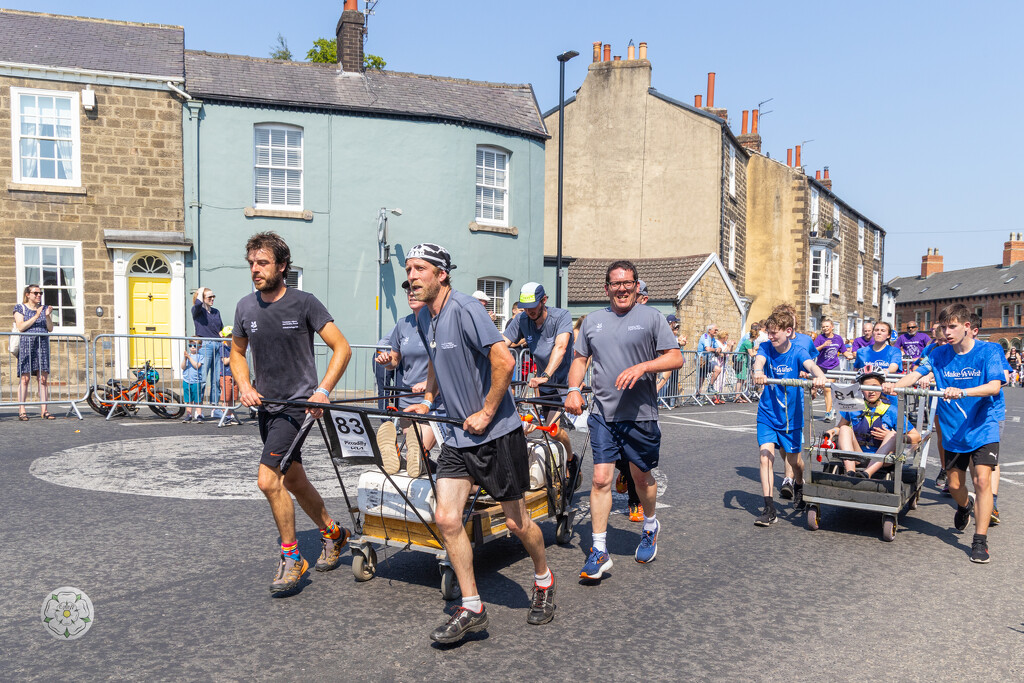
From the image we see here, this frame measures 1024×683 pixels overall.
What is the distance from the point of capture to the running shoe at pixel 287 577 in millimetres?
4867

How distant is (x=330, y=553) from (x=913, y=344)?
1664 centimetres

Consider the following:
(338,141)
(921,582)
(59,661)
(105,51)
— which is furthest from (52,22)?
(921,582)

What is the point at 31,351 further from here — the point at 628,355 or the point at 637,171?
the point at 637,171

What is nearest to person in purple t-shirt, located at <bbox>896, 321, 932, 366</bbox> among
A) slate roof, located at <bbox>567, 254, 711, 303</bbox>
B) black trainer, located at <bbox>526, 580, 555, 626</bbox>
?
slate roof, located at <bbox>567, 254, 711, 303</bbox>

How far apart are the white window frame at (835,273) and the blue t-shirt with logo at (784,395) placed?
38070 millimetres

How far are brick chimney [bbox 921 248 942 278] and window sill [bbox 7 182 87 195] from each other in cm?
8629

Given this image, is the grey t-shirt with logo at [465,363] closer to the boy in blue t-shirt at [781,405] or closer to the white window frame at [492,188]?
the boy in blue t-shirt at [781,405]

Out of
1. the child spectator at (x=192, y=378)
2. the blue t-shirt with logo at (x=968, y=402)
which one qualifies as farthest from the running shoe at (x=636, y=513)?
the child spectator at (x=192, y=378)

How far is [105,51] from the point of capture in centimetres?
1877

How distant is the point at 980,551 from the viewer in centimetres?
598

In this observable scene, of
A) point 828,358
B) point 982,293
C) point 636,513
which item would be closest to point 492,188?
point 828,358

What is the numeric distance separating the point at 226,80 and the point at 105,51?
268cm

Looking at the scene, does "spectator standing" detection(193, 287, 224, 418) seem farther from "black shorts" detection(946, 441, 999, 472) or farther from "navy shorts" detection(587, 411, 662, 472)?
"black shorts" detection(946, 441, 999, 472)

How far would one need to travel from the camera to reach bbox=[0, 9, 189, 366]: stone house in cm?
1784
